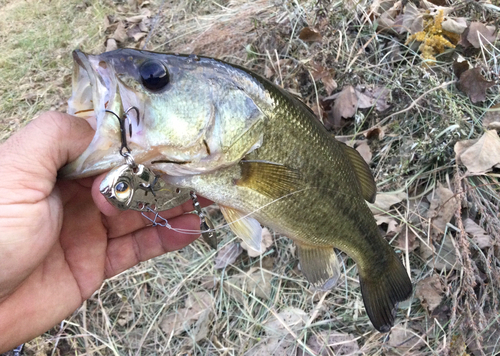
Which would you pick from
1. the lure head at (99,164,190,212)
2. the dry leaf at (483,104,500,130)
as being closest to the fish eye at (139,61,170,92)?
the lure head at (99,164,190,212)

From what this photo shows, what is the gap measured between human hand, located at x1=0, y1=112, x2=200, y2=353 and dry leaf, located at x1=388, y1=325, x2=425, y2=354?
129 cm

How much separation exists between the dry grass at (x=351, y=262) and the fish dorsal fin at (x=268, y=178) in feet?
3.32

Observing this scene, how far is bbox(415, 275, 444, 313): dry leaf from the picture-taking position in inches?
77.7

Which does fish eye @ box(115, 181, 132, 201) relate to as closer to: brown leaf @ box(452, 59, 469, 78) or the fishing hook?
the fishing hook

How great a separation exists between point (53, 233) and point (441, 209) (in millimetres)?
2051

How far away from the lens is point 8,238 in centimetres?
119

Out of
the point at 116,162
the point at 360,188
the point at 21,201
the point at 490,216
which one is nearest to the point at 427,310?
the point at 490,216

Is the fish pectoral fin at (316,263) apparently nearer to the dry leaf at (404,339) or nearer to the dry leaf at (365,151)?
the dry leaf at (404,339)

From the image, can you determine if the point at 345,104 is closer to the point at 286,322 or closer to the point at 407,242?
the point at 407,242

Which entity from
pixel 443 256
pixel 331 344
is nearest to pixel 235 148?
pixel 331 344

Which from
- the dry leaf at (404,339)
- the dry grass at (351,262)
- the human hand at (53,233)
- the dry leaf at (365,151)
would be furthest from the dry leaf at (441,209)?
the human hand at (53,233)

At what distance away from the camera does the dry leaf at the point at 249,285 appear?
231cm

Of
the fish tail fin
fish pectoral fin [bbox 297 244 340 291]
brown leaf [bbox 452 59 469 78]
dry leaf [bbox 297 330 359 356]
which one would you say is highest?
brown leaf [bbox 452 59 469 78]

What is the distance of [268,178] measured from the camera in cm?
141
